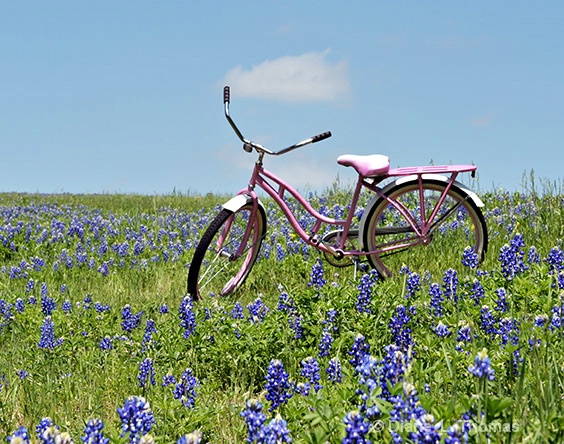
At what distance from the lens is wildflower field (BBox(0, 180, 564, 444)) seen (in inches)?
93.8

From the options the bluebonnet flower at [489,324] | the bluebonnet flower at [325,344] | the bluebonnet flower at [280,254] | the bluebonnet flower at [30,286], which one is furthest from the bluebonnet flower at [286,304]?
the bluebonnet flower at [30,286]

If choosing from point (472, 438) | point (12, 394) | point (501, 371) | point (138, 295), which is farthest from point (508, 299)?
point (138, 295)

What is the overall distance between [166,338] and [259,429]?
2255 millimetres

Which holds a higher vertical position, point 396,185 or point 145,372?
point 396,185

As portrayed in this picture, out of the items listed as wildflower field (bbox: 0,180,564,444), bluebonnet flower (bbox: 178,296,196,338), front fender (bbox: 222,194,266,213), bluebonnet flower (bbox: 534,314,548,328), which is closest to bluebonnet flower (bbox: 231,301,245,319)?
wildflower field (bbox: 0,180,564,444)

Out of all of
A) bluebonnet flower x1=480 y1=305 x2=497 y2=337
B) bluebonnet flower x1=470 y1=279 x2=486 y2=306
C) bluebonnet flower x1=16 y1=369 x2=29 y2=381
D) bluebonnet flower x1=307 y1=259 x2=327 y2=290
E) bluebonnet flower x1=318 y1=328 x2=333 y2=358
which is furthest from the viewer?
bluebonnet flower x1=307 y1=259 x2=327 y2=290

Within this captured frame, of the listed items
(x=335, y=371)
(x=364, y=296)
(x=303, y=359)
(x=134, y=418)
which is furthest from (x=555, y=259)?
(x=134, y=418)

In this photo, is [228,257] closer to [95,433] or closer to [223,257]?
[223,257]

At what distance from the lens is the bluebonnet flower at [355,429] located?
2.17 m

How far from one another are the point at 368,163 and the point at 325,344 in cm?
274

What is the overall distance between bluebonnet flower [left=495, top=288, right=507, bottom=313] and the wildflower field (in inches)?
0.6

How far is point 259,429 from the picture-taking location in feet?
7.60

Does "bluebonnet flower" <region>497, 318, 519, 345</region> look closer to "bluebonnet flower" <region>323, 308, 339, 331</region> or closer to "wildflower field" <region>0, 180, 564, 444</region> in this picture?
"wildflower field" <region>0, 180, 564, 444</region>

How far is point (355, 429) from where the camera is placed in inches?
85.7
